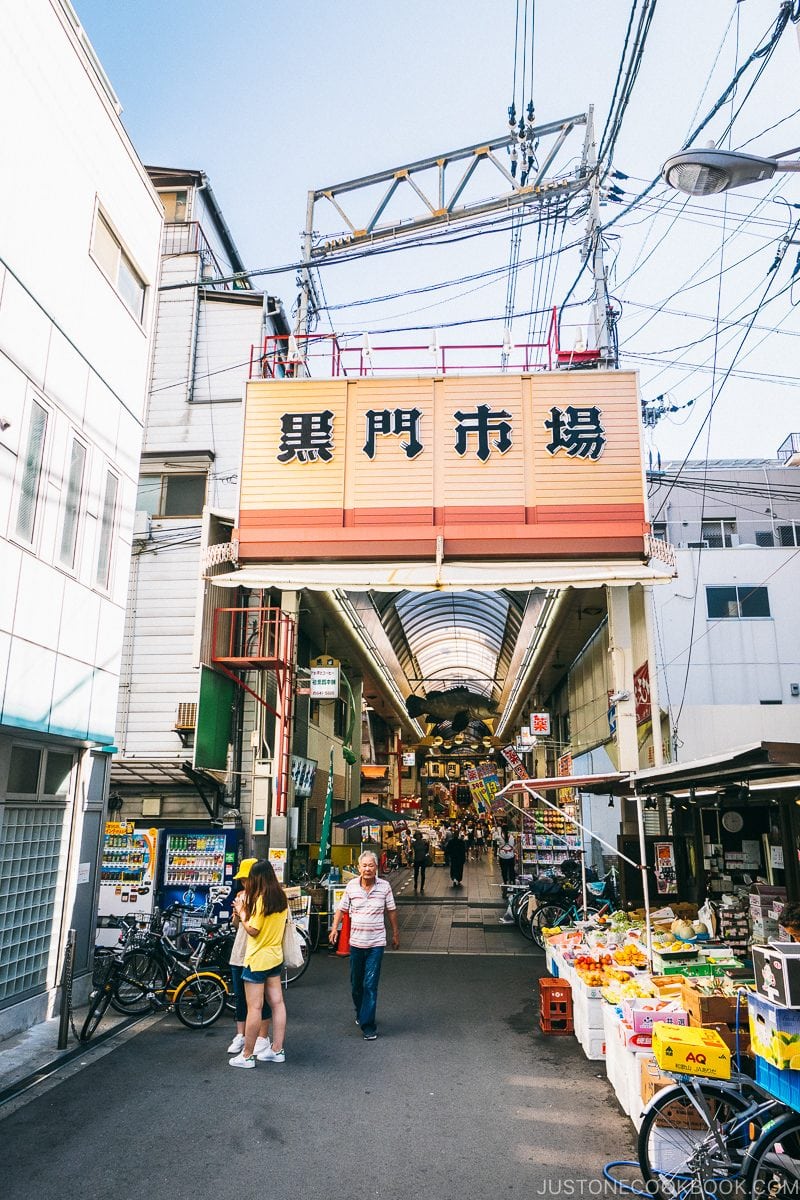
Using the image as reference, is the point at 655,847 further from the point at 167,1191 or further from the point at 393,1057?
the point at 167,1191

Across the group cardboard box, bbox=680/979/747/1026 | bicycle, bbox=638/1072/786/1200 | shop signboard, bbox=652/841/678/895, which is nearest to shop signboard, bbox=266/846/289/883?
shop signboard, bbox=652/841/678/895

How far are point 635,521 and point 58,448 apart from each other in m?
9.86

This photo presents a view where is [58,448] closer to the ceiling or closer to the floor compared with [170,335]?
closer to the floor

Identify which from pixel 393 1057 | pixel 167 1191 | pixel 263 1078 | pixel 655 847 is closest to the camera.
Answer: pixel 167 1191

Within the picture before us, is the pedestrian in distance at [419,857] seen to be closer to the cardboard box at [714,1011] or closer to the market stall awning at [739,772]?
the market stall awning at [739,772]

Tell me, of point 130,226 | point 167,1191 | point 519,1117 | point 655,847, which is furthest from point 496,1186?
point 130,226

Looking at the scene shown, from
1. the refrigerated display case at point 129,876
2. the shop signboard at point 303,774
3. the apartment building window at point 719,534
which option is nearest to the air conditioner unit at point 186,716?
the shop signboard at point 303,774

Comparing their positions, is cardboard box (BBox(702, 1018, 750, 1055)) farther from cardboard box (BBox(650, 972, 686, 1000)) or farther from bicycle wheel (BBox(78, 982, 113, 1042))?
bicycle wheel (BBox(78, 982, 113, 1042))

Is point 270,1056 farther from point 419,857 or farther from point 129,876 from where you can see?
point 419,857

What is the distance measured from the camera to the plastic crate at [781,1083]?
4586 millimetres

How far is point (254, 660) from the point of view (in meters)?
15.3

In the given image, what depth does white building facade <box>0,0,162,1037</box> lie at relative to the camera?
8.92 m

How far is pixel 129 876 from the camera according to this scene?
44.4ft

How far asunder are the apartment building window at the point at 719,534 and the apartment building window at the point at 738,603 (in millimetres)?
9005
